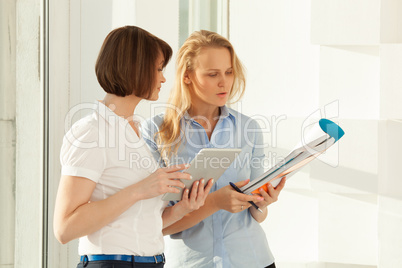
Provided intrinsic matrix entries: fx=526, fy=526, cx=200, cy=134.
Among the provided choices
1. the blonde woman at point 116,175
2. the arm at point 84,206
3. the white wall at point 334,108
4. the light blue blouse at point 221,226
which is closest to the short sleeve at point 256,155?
the light blue blouse at point 221,226

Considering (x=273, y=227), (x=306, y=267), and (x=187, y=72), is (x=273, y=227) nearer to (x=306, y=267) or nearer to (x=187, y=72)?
(x=306, y=267)

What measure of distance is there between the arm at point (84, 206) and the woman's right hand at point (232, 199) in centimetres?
40

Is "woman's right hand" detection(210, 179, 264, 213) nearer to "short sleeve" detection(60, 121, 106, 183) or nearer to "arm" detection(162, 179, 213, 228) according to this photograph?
"arm" detection(162, 179, 213, 228)

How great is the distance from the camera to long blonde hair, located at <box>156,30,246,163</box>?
1.72 metres

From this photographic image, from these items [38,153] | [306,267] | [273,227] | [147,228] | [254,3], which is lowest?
[306,267]

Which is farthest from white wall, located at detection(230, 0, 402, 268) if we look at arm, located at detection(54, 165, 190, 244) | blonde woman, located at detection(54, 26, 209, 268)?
arm, located at detection(54, 165, 190, 244)

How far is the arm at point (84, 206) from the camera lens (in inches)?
47.0

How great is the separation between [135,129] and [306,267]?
1645 millimetres

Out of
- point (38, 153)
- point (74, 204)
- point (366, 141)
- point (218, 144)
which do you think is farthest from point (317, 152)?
point (366, 141)

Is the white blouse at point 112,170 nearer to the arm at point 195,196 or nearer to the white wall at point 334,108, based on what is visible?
the arm at point 195,196

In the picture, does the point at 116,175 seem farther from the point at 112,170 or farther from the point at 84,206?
the point at 84,206

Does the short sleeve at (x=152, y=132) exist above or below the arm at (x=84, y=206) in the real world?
above

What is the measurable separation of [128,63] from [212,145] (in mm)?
545

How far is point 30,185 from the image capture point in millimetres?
1861
